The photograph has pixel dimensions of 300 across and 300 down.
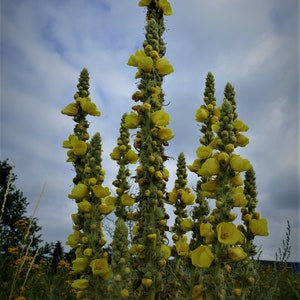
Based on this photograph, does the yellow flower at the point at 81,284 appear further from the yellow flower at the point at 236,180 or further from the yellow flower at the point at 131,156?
the yellow flower at the point at 131,156

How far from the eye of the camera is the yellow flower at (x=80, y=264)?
3447 mm

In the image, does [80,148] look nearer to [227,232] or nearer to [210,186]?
[210,186]

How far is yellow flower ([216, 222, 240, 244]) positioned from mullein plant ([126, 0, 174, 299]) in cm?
66

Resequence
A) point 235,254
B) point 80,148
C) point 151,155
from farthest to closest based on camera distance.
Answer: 1. point 80,148
2. point 151,155
3. point 235,254

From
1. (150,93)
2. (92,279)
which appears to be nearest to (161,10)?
(150,93)

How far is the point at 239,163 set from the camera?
2852 mm

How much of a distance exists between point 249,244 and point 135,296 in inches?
49.0

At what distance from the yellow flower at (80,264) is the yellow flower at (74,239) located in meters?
0.30

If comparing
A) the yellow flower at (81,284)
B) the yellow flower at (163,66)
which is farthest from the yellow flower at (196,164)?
the yellow flower at (81,284)

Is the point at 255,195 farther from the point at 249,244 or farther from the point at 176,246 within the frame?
the point at 176,246

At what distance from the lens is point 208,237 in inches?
110

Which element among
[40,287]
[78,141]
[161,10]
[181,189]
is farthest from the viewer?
[40,287]

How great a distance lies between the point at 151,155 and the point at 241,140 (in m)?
0.86

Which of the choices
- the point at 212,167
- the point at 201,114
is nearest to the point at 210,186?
the point at 212,167
